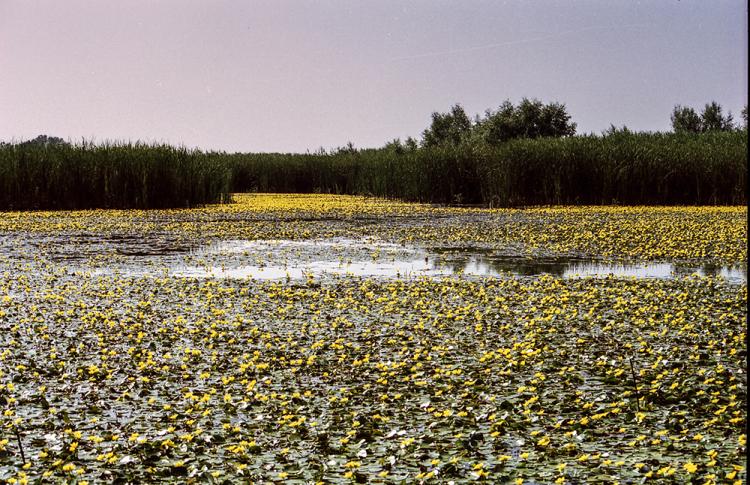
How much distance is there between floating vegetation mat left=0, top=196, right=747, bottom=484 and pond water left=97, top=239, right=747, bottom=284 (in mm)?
679

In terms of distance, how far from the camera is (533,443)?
5367mm

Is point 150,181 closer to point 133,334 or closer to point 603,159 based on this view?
point 603,159

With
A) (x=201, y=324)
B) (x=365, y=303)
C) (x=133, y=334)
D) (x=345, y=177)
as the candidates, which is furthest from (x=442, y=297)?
(x=345, y=177)

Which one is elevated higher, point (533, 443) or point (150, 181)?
point (150, 181)

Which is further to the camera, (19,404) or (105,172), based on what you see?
(105,172)

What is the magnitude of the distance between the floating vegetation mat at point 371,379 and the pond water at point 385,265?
2.23ft

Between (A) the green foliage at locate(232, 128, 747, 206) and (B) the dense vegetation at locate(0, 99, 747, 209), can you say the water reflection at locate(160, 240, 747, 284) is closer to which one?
(B) the dense vegetation at locate(0, 99, 747, 209)

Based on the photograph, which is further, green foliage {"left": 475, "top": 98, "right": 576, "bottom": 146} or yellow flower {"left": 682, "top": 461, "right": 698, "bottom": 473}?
green foliage {"left": 475, "top": 98, "right": 576, "bottom": 146}

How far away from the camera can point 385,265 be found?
572 inches

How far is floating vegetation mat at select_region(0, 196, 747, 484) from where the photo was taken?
5094mm

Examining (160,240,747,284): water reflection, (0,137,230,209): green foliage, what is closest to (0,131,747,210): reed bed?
(0,137,230,209): green foliage

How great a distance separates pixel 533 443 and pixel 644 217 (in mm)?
21549

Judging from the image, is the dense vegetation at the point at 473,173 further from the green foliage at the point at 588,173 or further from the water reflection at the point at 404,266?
the water reflection at the point at 404,266

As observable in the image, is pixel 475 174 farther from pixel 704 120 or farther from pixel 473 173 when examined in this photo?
pixel 704 120
